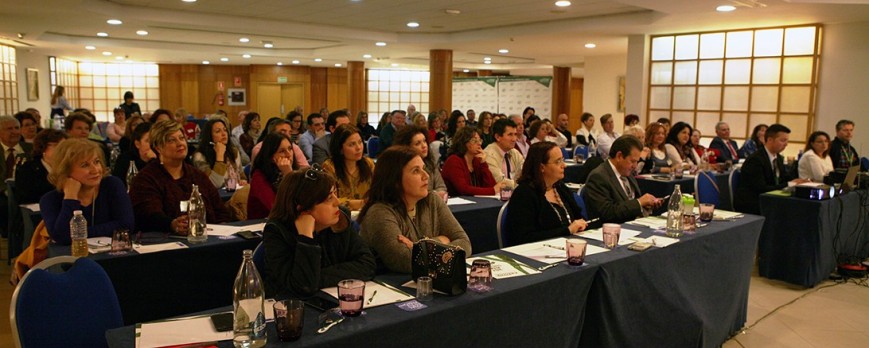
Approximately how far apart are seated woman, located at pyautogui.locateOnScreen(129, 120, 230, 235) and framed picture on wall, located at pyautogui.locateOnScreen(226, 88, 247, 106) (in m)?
18.8

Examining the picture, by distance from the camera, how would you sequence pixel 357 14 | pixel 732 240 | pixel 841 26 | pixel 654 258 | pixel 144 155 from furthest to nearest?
pixel 357 14, pixel 841 26, pixel 144 155, pixel 732 240, pixel 654 258

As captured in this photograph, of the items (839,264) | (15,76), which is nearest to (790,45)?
(839,264)

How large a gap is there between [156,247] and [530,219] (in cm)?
202

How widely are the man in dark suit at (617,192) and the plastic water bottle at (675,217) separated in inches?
16.8

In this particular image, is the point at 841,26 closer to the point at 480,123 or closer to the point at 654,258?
the point at 480,123

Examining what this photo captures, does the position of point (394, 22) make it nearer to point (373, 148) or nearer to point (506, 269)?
point (373, 148)

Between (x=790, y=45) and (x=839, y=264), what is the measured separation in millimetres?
4965

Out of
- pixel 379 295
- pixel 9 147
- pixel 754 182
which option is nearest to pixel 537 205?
pixel 379 295

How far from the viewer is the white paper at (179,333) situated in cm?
196

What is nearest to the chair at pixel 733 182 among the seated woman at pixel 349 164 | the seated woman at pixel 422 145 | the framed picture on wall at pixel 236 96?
the seated woman at pixel 422 145

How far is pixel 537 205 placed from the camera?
3.61 m

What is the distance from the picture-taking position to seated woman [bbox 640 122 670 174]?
7.56 m

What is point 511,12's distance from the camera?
9.53 meters

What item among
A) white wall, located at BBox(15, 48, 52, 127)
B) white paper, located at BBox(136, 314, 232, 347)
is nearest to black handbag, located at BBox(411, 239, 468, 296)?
white paper, located at BBox(136, 314, 232, 347)
